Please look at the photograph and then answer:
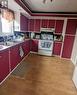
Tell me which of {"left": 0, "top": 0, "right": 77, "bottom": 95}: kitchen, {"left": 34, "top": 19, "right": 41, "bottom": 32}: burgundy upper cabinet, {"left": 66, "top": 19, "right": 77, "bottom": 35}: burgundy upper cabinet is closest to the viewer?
{"left": 0, "top": 0, "right": 77, "bottom": 95}: kitchen

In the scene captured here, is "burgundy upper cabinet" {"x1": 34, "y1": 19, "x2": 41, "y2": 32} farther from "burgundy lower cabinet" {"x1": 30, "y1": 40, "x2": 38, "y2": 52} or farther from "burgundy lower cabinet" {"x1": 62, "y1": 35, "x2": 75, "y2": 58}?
"burgundy lower cabinet" {"x1": 62, "y1": 35, "x2": 75, "y2": 58}

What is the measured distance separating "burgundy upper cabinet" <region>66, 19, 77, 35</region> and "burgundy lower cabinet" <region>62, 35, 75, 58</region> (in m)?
0.23

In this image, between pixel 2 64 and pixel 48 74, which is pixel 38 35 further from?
pixel 2 64

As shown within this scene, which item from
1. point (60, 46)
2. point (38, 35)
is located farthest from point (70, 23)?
point (38, 35)

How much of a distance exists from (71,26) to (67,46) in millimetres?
942

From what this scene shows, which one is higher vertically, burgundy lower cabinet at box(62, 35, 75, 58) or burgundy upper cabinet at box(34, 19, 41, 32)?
burgundy upper cabinet at box(34, 19, 41, 32)

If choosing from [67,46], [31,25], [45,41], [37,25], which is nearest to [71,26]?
[67,46]

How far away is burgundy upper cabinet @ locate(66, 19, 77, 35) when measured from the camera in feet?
12.7

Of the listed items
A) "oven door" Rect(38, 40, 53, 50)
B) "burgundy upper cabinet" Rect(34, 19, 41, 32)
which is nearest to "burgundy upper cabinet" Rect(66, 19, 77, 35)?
"oven door" Rect(38, 40, 53, 50)

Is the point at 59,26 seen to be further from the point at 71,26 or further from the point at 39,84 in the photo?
the point at 39,84

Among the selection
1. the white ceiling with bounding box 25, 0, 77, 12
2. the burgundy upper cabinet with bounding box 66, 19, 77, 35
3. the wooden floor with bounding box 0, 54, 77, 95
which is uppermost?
the white ceiling with bounding box 25, 0, 77, 12

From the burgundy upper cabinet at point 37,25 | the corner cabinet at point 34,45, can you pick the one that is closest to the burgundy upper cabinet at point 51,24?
the burgundy upper cabinet at point 37,25

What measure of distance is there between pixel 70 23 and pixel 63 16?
1.59 ft

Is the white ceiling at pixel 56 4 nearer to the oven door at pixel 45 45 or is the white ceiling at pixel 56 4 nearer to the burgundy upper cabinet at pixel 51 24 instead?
the burgundy upper cabinet at pixel 51 24
